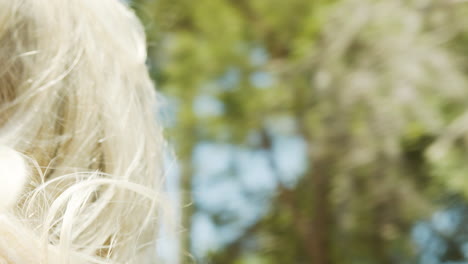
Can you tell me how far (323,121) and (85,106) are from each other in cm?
288

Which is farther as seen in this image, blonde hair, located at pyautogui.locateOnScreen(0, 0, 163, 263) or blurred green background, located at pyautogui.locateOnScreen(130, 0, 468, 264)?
blurred green background, located at pyautogui.locateOnScreen(130, 0, 468, 264)

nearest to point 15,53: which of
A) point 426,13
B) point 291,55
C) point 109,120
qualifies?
point 109,120

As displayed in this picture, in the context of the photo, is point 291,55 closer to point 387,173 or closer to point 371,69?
point 371,69

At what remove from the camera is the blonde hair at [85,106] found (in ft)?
2.04

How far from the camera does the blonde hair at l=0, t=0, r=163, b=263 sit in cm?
62

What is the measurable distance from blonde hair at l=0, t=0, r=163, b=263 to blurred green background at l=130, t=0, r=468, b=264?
1097 millimetres

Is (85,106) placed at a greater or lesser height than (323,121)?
lesser

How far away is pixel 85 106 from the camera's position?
2.19 feet

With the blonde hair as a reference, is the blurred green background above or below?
above

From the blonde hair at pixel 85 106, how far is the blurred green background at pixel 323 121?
3.60 ft

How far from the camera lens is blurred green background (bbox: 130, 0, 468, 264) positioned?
287cm

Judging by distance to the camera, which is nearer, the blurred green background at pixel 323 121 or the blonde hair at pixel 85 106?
the blonde hair at pixel 85 106

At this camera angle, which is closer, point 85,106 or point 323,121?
point 85,106

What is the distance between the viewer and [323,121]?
136 inches
